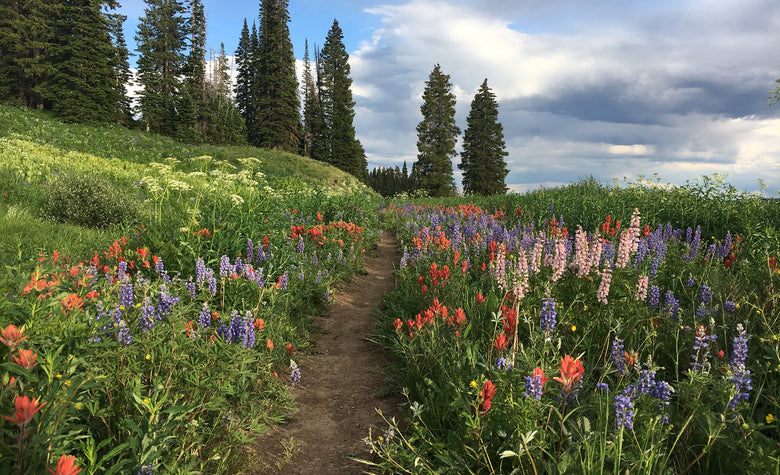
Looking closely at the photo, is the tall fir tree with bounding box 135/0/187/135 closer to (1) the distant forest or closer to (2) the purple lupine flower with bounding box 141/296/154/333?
(1) the distant forest

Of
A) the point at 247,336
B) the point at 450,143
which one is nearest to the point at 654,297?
the point at 247,336

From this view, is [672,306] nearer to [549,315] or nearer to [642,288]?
[642,288]

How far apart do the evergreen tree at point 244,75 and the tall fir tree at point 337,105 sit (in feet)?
57.7

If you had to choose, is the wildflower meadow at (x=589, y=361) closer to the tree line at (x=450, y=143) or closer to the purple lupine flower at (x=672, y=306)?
the purple lupine flower at (x=672, y=306)

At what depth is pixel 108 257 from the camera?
18.3 feet

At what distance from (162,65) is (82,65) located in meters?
13.0

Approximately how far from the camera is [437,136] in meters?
43.5

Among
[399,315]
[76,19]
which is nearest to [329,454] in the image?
[399,315]

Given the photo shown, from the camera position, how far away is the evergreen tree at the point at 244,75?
210ft

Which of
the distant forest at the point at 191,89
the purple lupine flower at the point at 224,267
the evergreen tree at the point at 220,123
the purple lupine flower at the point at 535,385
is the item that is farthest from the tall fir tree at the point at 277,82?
the purple lupine flower at the point at 535,385

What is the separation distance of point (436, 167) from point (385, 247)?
106 feet

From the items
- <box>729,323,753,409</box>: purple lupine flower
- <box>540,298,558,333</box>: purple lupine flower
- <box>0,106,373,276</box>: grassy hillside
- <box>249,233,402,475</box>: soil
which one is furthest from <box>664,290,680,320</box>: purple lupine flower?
<box>0,106,373,276</box>: grassy hillside

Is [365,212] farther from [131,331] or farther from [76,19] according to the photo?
[76,19]

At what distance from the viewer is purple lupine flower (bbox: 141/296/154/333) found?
294cm
